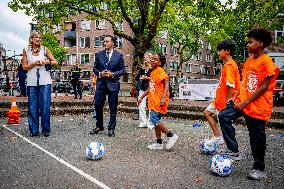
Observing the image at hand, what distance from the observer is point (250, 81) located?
14.7 feet

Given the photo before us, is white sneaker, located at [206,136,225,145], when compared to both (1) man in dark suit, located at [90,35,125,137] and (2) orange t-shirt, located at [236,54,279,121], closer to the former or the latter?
(2) orange t-shirt, located at [236,54,279,121]

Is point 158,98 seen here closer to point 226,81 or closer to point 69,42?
point 226,81

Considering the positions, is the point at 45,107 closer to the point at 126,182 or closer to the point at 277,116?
the point at 126,182

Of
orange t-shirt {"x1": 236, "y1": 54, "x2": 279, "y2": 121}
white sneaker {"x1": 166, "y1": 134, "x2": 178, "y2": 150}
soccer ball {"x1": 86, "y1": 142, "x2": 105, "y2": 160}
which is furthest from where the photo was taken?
white sneaker {"x1": 166, "y1": 134, "x2": 178, "y2": 150}

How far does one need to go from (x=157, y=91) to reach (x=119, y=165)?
5.73 feet

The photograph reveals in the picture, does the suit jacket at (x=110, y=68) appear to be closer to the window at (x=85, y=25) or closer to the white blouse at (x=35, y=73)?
the white blouse at (x=35, y=73)

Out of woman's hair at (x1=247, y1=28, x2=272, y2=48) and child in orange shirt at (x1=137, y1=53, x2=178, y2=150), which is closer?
woman's hair at (x1=247, y1=28, x2=272, y2=48)

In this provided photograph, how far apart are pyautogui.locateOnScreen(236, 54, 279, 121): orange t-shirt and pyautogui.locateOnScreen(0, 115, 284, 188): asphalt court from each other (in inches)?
36.4

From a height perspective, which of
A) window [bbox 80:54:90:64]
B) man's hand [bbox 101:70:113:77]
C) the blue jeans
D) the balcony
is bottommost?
the blue jeans

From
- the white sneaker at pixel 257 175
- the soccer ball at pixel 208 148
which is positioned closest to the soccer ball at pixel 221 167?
the white sneaker at pixel 257 175

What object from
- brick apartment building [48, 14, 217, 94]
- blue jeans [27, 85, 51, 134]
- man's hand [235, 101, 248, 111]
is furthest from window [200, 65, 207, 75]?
man's hand [235, 101, 248, 111]

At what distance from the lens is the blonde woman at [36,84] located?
7367 mm

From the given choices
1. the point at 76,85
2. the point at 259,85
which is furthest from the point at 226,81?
the point at 76,85

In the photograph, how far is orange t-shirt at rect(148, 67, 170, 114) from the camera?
5.92 m
